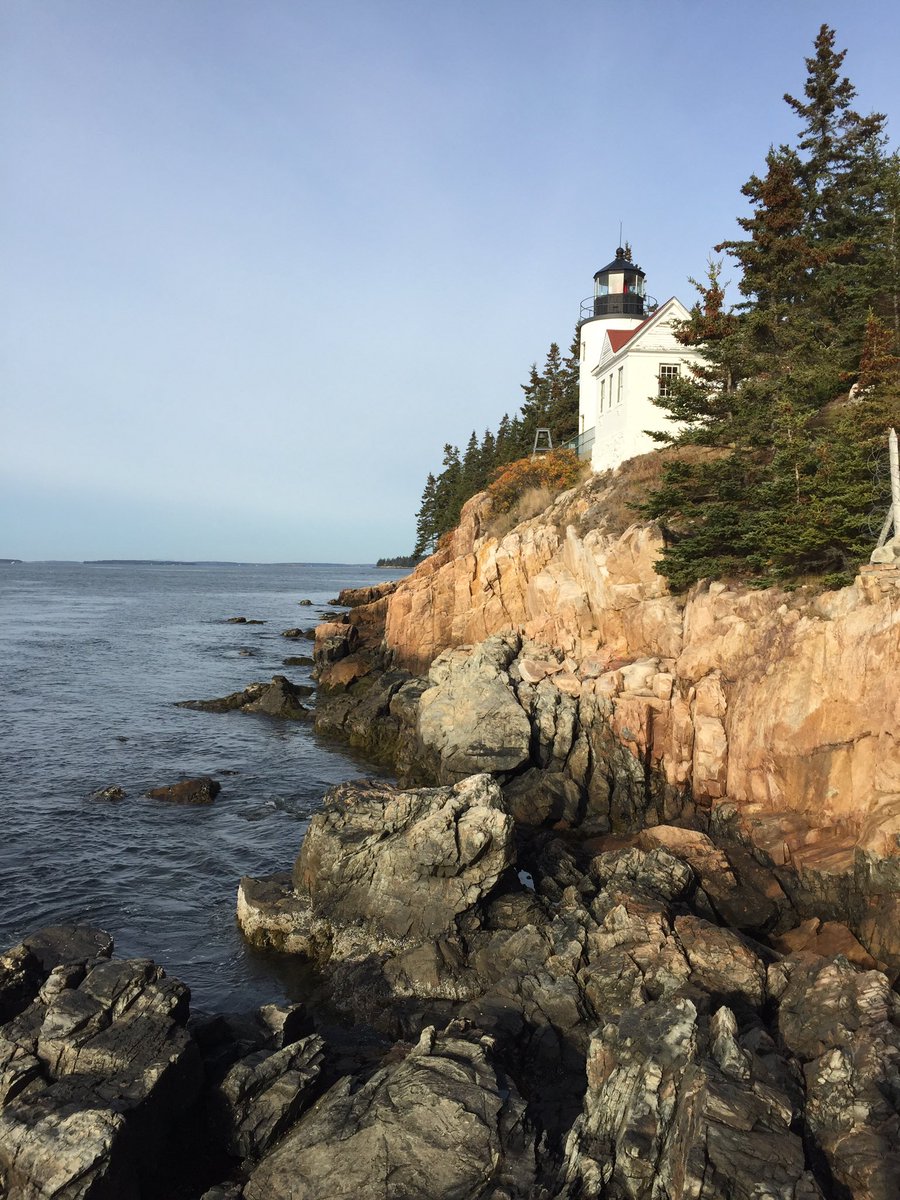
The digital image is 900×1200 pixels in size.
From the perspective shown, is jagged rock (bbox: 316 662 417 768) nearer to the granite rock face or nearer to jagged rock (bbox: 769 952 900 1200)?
the granite rock face

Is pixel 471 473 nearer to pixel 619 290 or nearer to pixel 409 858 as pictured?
pixel 619 290

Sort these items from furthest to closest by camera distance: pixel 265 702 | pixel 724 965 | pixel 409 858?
1. pixel 265 702
2. pixel 409 858
3. pixel 724 965

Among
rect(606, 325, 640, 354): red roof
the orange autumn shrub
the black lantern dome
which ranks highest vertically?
the black lantern dome

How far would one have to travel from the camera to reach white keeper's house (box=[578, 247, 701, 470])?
36844 millimetres

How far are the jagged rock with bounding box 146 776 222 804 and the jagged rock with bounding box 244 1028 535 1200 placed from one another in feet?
52.9

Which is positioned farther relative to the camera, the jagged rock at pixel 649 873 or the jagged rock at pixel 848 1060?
the jagged rock at pixel 649 873

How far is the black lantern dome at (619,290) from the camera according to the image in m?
46.2

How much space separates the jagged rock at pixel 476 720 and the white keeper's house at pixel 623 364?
13411mm

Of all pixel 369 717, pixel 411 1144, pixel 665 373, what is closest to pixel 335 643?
pixel 369 717

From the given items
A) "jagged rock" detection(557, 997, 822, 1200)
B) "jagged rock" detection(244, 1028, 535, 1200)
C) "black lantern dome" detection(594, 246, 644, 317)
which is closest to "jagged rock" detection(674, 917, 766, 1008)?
"jagged rock" detection(557, 997, 822, 1200)

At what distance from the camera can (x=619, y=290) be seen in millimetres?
46594

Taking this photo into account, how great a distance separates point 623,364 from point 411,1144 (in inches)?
1357

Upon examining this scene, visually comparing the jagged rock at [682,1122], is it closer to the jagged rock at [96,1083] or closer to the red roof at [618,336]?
the jagged rock at [96,1083]

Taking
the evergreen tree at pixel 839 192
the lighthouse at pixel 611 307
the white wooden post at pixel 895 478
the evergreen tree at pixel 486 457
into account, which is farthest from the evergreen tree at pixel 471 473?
the white wooden post at pixel 895 478
